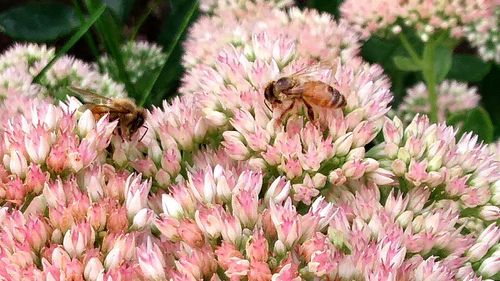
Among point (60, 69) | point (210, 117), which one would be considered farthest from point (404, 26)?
point (210, 117)

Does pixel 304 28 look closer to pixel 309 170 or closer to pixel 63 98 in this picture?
pixel 63 98

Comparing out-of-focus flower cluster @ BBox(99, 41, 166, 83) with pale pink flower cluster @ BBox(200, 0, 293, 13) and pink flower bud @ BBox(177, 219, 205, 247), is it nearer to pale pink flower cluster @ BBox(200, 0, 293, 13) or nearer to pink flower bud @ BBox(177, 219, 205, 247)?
pale pink flower cluster @ BBox(200, 0, 293, 13)

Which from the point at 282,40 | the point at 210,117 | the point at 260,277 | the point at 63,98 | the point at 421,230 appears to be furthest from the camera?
the point at 63,98

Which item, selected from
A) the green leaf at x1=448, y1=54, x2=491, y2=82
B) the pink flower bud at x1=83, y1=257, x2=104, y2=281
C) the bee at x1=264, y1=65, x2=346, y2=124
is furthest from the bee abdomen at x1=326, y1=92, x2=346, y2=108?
the green leaf at x1=448, y1=54, x2=491, y2=82

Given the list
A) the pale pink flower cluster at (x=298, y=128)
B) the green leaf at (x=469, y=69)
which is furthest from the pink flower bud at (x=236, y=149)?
the green leaf at (x=469, y=69)

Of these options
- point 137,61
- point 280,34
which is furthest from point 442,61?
point 137,61

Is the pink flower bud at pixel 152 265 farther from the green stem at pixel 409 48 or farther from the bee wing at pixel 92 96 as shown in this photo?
the green stem at pixel 409 48
